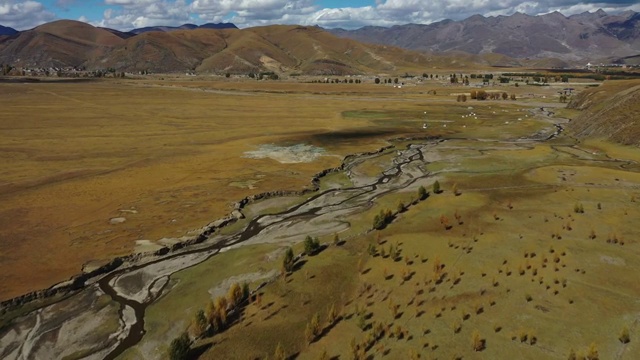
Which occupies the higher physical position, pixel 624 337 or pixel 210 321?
pixel 624 337

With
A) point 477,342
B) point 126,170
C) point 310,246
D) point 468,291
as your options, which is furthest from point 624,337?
point 126,170

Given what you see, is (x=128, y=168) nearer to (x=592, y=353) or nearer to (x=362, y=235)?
(x=362, y=235)

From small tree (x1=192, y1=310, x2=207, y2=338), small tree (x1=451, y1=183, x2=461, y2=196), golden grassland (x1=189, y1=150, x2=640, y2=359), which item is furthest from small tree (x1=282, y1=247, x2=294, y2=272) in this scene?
small tree (x1=451, y1=183, x2=461, y2=196)

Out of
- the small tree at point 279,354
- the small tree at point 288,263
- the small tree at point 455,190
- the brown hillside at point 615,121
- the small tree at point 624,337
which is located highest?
the brown hillside at point 615,121

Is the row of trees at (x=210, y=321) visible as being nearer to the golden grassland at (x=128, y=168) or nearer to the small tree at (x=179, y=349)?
the small tree at (x=179, y=349)

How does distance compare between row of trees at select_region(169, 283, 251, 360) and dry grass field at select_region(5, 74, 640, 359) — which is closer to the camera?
row of trees at select_region(169, 283, 251, 360)

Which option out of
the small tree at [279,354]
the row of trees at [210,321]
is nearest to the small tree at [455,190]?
the row of trees at [210,321]

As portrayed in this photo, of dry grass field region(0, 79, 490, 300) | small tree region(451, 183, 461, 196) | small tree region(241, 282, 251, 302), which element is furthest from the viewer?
small tree region(451, 183, 461, 196)

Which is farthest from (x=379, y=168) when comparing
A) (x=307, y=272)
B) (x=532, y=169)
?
(x=307, y=272)

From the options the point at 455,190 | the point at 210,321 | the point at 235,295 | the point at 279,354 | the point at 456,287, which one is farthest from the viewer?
the point at 455,190

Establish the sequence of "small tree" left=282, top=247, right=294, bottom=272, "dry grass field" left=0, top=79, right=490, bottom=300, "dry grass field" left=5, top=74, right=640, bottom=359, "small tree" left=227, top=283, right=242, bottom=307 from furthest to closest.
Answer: "dry grass field" left=0, top=79, right=490, bottom=300 → "small tree" left=282, top=247, right=294, bottom=272 → "small tree" left=227, top=283, right=242, bottom=307 → "dry grass field" left=5, top=74, right=640, bottom=359

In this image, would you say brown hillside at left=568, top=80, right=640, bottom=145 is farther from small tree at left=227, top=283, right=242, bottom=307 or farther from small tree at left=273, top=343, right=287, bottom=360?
small tree at left=273, top=343, right=287, bottom=360
